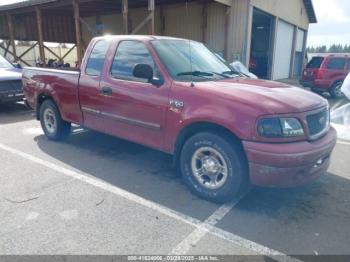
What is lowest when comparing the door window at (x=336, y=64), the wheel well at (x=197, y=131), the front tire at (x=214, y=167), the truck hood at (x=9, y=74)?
the front tire at (x=214, y=167)

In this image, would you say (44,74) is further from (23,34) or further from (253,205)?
(23,34)

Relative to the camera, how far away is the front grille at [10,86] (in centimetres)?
857

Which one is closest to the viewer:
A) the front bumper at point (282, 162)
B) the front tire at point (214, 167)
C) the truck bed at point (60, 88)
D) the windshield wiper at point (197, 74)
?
the front bumper at point (282, 162)

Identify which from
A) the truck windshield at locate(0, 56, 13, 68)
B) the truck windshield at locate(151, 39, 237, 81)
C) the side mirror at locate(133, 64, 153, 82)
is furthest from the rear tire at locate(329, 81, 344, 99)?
the truck windshield at locate(0, 56, 13, 68)

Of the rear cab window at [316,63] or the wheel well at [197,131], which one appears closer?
the wheel well at [197,131]

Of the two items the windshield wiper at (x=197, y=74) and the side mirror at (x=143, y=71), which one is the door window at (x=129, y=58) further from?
the windshield wiper at (x=197, y=74)

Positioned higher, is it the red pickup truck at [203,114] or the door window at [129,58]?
the door window at [129,58]

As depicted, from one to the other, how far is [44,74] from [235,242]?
15.2 feet

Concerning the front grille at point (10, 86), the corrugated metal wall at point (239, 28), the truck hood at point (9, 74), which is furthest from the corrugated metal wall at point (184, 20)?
the front grille at point (10, 86)

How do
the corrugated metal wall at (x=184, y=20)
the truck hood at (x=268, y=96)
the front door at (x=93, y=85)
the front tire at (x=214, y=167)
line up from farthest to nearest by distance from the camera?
Result: the corrugated metal wall at (x=184, y=20) → the front door at (x=93, y=85) → the front tire at (x=214, y=167) → the truck hood at (x=268, y=96)

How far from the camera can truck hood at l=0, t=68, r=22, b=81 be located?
865cm

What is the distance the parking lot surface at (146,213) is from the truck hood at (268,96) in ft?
3.77

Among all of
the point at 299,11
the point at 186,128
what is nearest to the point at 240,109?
the point at 186,128

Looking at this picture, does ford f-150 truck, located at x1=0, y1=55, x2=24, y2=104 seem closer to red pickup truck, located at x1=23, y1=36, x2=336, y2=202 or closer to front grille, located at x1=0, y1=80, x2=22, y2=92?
front grille, located at x1=0, y1=80, x2=22, y2=92
